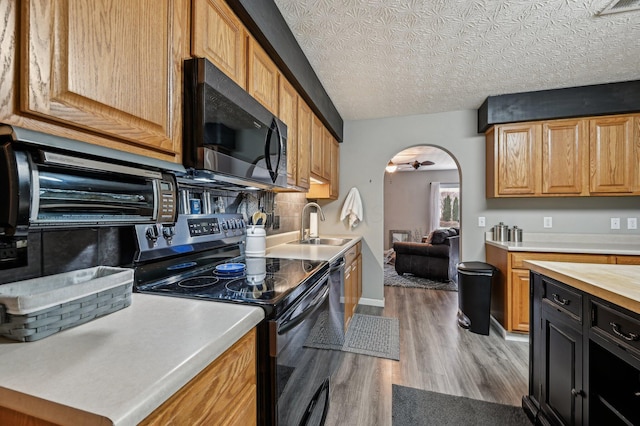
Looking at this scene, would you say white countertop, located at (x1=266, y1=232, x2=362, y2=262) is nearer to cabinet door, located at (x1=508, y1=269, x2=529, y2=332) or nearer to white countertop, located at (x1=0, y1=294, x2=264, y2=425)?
white countertop, located at (x1=0, y1=294, x2=264, y2=425)

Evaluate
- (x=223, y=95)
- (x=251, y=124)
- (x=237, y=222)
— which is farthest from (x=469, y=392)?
(x=223, y=95)

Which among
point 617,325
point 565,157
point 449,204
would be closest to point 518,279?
point 565,157

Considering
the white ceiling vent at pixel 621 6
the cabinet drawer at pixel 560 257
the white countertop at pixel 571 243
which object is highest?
the white ceiling vent at pixel 621 6

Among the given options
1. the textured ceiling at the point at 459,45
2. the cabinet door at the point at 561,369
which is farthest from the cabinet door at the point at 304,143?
the cabinet door at the point at 561,369

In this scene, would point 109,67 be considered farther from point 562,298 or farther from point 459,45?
point 459,45

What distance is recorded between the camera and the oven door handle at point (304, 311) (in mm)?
979

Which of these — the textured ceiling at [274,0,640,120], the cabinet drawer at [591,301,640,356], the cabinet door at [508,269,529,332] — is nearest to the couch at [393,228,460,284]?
the cabinet door at [508,269,529,332]

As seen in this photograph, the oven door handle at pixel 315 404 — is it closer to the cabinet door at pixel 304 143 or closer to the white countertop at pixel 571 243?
the cabinet door at pixel 304 143

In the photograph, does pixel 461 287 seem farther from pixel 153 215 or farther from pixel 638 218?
pixel 153 215

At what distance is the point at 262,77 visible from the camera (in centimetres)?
159

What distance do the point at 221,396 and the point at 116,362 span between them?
27 cm

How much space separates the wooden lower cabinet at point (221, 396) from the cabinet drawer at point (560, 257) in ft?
8.32

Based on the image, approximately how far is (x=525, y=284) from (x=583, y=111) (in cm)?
177

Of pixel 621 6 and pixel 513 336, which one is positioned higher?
pixel 621 6
